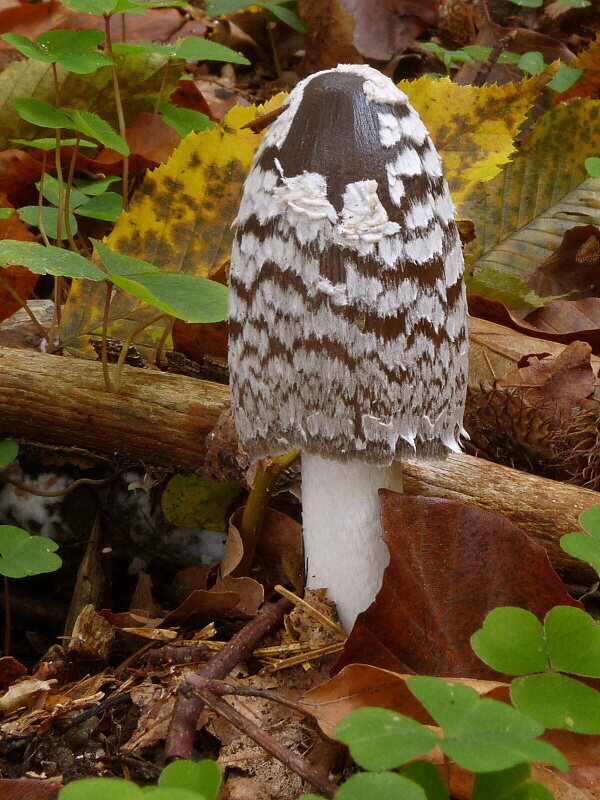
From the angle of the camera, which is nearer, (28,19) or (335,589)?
(335,589)

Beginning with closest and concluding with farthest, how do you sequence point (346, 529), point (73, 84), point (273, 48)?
point (346, 529)
point (73, 84)
point (273, 48)

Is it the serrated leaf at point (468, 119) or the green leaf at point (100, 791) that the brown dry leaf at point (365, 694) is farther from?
the serrated leaf at point (468, 119)

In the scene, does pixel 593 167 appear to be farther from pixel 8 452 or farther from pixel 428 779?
pixel 428 779

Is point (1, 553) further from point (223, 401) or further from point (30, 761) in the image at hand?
point (223, 401)

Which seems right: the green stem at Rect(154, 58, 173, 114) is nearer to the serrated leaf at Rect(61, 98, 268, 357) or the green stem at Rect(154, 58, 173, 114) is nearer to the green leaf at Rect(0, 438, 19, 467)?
the serrated leaf at Rect(61, 98, 268, 357)

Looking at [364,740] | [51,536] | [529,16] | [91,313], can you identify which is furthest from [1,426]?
[529,16]

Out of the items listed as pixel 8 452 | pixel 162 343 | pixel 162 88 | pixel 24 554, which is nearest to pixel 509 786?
pixel 24 554
